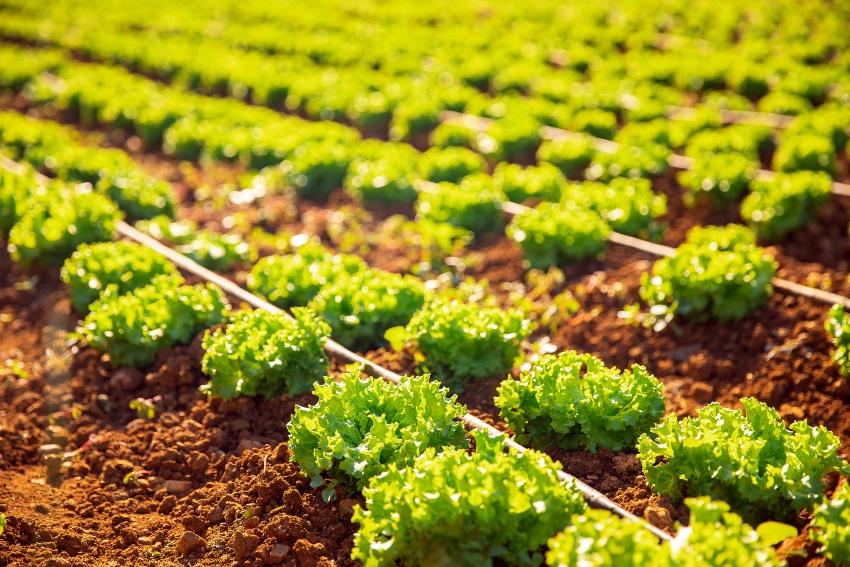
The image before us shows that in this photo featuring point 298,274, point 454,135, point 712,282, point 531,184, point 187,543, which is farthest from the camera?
point 454,135

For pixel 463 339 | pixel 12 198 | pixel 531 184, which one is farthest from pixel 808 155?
pixel 12 198

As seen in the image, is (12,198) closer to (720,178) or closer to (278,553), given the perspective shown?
(278,553)

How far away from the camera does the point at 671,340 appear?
Answer: 319 inches

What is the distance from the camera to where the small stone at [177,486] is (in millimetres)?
6281

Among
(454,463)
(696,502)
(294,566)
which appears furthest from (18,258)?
(696,502)

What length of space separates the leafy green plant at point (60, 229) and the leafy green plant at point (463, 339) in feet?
14.2

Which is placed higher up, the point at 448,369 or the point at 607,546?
the point at 607,546

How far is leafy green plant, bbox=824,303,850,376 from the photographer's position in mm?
6715

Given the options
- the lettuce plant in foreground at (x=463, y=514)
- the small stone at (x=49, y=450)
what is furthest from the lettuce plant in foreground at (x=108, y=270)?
the lettuce plant in foreground at (x=463, y=514)

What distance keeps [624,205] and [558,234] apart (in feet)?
3.79

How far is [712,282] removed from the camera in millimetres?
7691

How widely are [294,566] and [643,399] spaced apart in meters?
2.57

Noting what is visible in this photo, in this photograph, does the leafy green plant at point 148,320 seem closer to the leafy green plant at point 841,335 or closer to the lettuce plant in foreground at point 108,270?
the lettuce plant in foreground at point 108,270

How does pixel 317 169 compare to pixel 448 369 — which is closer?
pixel 448 369
